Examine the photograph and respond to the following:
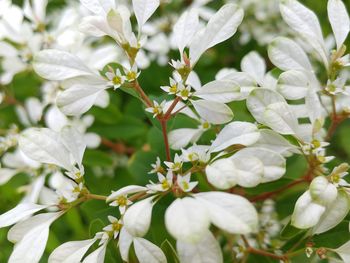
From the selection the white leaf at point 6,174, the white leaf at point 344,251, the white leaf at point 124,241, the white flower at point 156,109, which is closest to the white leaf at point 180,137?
the white flower at point 156,109

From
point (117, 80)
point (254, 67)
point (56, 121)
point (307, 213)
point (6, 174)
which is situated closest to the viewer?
point (307, 213)

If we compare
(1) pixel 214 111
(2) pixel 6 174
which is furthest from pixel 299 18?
(2) pixel 6 174

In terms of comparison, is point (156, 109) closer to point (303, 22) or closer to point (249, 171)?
point (249, 171)

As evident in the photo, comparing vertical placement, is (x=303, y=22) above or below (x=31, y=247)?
above

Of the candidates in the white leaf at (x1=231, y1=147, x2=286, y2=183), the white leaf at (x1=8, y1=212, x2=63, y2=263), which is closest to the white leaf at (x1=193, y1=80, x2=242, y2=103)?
the white leaf at (x1=231, y1=147, x2=286, y2=183)

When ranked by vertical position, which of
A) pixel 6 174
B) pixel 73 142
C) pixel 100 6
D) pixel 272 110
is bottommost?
pixel 6 174

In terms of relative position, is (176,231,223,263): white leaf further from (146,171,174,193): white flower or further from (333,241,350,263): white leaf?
(333,241,350,263): white leaf

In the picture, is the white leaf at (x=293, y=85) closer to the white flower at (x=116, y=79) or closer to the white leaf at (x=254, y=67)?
the white leaf at (x=254, y=67)
